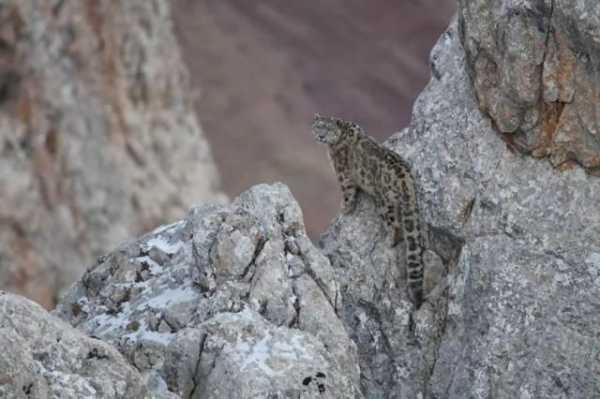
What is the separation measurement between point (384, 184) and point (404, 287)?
835 mm

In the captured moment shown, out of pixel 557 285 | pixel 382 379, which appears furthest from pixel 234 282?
pixel 557 285

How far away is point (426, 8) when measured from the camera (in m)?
40.1

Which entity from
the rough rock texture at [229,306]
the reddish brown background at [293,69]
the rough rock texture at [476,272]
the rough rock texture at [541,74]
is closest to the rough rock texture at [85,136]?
the reddish brown background at [293,69]

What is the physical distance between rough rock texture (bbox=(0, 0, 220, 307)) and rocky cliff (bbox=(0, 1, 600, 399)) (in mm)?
15959

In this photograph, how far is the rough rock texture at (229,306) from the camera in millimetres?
9641

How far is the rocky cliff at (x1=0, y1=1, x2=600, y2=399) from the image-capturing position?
9.86 m

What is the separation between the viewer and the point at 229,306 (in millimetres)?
10234

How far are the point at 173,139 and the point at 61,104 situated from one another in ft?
13.2

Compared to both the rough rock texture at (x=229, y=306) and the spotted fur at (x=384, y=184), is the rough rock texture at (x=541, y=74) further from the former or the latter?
the rough rock texture at (x=229, y=306)

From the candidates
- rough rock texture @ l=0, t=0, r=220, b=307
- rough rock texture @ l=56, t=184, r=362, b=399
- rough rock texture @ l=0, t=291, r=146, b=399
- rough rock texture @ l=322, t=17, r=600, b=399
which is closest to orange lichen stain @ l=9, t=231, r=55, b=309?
rough rock texture @ l=0, t=0, r=220, b=307

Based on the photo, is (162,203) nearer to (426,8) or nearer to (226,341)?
(426,8)

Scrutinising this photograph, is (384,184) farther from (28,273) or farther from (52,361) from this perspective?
(28,273)

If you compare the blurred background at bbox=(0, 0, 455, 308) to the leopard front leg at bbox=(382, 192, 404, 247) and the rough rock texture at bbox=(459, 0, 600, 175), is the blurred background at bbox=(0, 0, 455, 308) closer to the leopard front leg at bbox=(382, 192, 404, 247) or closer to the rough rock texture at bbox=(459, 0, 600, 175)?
the leopard front leg at bbox=(382, 192, 404, 247)

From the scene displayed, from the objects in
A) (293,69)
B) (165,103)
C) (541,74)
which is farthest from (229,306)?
(293,69)
